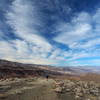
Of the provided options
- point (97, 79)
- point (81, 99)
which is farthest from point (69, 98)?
point (97, 79)

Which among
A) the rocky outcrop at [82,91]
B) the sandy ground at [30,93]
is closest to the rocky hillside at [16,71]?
the sandy ground at [30,93]

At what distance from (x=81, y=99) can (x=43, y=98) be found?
218 inches

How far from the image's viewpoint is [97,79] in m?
47.2

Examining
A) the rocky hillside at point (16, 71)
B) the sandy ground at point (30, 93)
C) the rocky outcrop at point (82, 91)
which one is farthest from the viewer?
the rocky hillside at point (16, 71)

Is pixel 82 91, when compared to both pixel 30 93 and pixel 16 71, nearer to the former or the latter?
pixel 30 93

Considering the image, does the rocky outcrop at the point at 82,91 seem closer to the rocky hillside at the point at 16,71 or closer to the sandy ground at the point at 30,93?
the sandy ground at the point at 30,93

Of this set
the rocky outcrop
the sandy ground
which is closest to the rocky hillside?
the sandy ground

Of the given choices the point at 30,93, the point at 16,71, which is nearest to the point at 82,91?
the point at 30,93

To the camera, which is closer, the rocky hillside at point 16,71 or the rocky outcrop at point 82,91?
the rocky outcrop at point 82,91

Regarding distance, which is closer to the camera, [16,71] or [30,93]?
[30,93]

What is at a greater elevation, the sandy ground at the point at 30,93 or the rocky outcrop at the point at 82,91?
the rocky outcrop at the point at 82,91

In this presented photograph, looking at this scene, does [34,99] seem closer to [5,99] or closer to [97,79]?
[5,99]

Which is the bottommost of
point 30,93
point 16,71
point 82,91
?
point 30,93

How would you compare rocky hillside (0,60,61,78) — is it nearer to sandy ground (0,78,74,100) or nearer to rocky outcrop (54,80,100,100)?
sandy ground (0,78,74,100)
